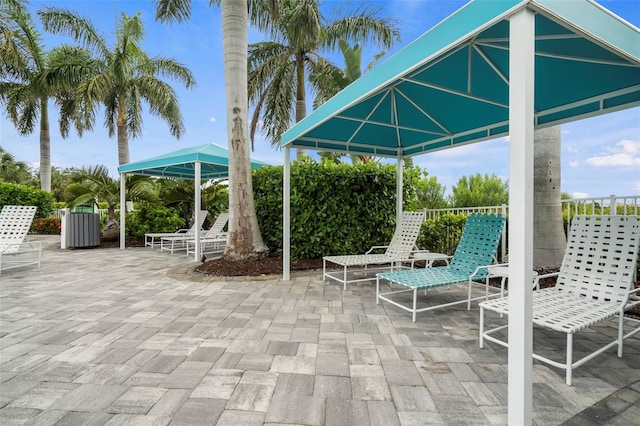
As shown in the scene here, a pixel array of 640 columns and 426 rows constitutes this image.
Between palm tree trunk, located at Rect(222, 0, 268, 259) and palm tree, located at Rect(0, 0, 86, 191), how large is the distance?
12344 millimetres

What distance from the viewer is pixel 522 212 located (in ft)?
6.41

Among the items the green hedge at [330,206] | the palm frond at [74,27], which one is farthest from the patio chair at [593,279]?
the palm frond at [74,27]

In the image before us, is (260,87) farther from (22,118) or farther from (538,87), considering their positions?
(22,118)

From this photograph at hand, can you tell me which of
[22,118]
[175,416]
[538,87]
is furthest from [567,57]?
[22,118]

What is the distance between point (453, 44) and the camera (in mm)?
2451

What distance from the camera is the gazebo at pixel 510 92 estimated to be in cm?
196

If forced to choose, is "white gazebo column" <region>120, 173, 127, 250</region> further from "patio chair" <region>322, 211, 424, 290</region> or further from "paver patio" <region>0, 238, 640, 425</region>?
"patio chair" <region>322, 211, 424, 290</region>

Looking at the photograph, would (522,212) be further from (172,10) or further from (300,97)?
(300,97)

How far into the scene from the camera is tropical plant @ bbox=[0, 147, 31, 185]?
30.6m

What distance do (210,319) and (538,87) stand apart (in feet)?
16.1

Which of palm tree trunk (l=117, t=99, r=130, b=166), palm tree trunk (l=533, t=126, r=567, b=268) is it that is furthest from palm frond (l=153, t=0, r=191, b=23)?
palm tree trunk (l=533, t=126, r=567, b=268)

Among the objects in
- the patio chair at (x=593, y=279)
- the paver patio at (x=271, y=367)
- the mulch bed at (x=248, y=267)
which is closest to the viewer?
the paver patio at (x=271, y=367)

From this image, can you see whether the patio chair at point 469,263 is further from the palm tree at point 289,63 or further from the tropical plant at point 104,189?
the tropical plant at point 104,189

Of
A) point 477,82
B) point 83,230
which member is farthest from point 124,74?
point 477,82
